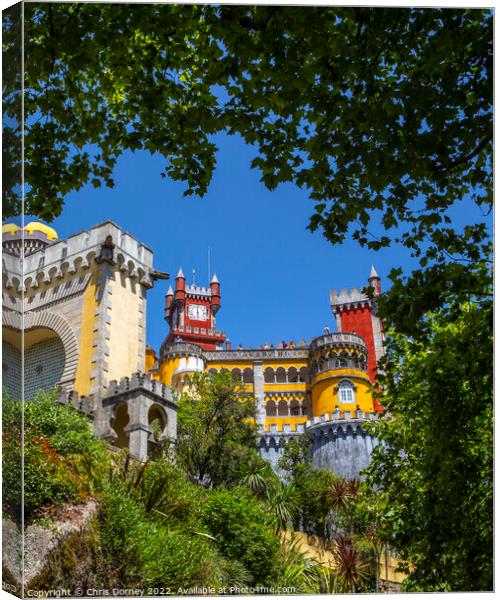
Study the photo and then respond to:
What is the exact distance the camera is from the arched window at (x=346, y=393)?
41125 millimetres

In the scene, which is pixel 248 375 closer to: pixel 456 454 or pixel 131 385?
pixel 131 385

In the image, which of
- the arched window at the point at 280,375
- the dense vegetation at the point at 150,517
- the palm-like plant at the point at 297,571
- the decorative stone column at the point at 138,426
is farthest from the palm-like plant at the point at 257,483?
the arched window at the point at 280,375

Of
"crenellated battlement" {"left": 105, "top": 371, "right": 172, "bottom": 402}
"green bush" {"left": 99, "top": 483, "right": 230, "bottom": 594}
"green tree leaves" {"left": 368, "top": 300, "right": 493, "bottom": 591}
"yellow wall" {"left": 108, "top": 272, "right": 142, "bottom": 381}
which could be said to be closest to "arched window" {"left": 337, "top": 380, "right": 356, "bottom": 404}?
"yellow wall" {"left": 108, "top": 272, "right": 142, "bottom": 381}

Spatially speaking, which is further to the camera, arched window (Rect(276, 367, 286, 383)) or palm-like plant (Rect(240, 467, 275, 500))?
arched window (Rect(276, 367, 286, 383))

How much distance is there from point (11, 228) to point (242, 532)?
8.26 m

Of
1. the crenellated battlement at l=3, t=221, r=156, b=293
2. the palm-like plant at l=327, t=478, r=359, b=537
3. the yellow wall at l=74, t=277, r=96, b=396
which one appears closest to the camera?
the crenellated battlement at l=3, t=221, r=156, b=293

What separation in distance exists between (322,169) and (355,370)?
116 ft

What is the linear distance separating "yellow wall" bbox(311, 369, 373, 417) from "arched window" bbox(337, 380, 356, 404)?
21cm

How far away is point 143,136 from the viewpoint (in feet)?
26.8

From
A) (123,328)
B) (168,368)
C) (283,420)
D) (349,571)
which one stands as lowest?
(349,571)

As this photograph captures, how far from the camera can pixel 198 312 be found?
64000 mm

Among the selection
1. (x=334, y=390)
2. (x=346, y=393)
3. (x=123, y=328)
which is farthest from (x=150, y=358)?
(x=123, y=328)

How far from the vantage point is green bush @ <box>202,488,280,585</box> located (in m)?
12.2

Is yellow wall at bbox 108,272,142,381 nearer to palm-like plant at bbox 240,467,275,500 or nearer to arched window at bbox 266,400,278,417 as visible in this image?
palm-like plant at bbox 240,467,275,500
